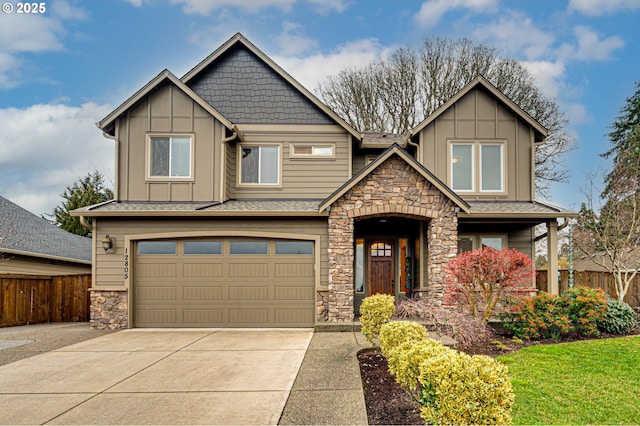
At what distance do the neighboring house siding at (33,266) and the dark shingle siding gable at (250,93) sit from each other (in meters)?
8.31

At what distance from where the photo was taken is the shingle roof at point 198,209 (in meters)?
10.3

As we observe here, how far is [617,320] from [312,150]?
27.4 feet

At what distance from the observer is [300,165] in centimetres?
1191

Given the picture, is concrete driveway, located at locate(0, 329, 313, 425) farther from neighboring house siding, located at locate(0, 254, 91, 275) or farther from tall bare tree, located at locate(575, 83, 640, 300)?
tall bare tree, located at locate(575, 83, 640, 300)

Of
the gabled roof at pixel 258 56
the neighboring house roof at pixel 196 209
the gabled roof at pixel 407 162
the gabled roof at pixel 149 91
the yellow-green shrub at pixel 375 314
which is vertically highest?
the gabled roof at pixel 258 56

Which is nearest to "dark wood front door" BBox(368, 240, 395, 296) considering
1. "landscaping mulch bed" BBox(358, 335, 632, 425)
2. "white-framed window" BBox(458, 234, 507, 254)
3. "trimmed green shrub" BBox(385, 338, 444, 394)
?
"white-framed window" BBox(458, 234, 507, 254)

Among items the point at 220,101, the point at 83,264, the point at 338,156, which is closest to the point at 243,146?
the point at 220,101

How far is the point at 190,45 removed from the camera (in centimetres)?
1398

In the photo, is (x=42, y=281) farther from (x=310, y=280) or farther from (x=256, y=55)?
(x=256, y=55)

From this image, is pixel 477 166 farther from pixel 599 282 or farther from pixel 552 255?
pixel 599 282

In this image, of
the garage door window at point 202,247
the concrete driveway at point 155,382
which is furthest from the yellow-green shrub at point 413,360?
the garage door window at point 202,247

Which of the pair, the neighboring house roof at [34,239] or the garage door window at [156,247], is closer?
the garage door window at [156,247]

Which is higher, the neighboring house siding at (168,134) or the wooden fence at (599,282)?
the neighboring house siding at (168,134)

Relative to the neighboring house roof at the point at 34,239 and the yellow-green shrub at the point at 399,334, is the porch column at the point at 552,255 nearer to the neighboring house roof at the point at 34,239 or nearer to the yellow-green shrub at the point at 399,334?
the yellow-green shrub at the point at 399,334
